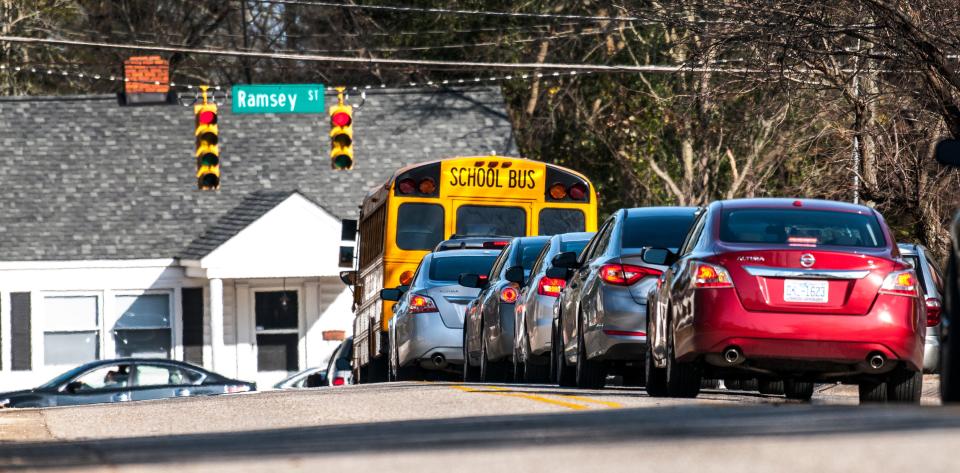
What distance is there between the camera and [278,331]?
130 feet

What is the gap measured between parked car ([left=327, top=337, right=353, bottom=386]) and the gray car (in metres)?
14.5

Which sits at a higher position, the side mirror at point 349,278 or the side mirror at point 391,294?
the side mirror at point 349,278

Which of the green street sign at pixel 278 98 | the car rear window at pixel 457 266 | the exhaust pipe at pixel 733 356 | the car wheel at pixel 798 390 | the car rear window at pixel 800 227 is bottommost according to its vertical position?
the car wheel at pixel 798 390

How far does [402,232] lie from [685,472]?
1902 centimetres

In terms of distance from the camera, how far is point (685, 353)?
44.7 feet

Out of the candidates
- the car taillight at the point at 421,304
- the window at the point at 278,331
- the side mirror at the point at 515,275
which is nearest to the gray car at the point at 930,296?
the side mirror at the point at 515,275

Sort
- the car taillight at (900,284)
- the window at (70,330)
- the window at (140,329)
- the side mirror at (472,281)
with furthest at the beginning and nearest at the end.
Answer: the window at (140,329) < the window at (70,330) < the side mirror at (472,281) < the car taillight at (900,284)

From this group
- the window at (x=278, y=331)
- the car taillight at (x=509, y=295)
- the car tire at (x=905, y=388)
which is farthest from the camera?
the window at (x=278, y=331)

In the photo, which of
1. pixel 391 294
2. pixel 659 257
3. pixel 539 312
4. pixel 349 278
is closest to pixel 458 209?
pixel 391 294

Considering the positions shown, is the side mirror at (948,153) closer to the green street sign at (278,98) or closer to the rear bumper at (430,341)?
the rear bumper at (430,341)

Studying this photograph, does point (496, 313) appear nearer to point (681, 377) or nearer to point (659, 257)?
point (659, 257)

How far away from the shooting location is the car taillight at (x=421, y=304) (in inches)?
869

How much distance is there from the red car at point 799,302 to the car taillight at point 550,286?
4659 millimetres

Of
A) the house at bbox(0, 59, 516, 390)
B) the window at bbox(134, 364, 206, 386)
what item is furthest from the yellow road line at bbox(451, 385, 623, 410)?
the house at bbox(0, 59, 516, 390)
